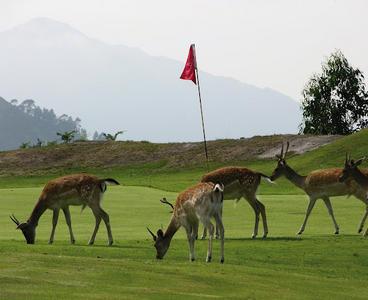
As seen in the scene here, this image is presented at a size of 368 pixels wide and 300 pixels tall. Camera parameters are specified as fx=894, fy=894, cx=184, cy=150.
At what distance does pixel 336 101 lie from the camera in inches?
3723

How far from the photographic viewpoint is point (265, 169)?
53375mm

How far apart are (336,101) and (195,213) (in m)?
77.5

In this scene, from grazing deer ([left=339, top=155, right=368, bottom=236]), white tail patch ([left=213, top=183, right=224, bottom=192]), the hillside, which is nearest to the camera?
white tail patch ([left=213, top=183, right=224, bottom=192])

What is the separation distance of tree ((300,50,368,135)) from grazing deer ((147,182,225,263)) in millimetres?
73875

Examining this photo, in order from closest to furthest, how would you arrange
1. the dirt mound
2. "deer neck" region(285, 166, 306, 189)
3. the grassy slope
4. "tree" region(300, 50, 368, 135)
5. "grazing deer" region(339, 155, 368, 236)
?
"grazing deer" region(339, 155, 368, 236) < "deer neck" region(285, 166, 306, 189) < the grassy slope < the dirt mound < "tree" region(300, 50, 368, 135)

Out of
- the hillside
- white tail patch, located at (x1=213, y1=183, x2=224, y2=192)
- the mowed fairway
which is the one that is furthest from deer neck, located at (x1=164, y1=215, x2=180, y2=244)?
the hillside

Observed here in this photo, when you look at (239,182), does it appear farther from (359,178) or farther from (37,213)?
(37,213)

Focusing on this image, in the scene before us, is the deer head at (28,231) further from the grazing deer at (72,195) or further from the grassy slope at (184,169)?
the grassy slope at (184,169)

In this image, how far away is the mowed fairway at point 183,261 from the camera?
14.4 metres

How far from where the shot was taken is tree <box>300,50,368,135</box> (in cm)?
9350

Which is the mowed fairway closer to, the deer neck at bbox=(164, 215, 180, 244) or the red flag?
the deer neck at bbox=(164, 215, 180, 244)

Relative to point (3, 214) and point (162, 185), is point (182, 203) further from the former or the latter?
point (162, 185)

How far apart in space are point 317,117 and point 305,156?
126 feet

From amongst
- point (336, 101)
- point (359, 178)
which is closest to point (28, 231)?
point (359, 178)
